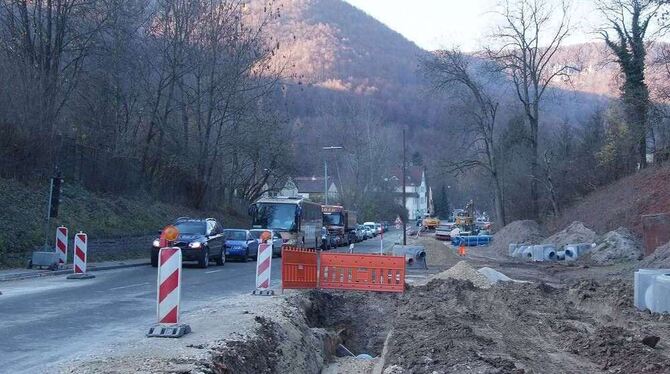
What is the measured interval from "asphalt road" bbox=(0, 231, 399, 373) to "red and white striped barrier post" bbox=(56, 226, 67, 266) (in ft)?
4.71

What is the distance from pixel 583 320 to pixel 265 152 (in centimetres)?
4109

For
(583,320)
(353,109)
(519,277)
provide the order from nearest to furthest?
(583,320), (519,277), (353,109)

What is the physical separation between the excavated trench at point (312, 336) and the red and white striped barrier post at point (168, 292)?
0.96 metres

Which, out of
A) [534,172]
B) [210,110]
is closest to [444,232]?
[534,172]

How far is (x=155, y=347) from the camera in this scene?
961cm

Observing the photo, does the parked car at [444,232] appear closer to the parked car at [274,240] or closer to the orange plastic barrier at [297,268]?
the parked car at [274,240]

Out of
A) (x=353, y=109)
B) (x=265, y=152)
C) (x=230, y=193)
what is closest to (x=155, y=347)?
(x=265, y=152)

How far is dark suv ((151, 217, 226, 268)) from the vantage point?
98.3 ft

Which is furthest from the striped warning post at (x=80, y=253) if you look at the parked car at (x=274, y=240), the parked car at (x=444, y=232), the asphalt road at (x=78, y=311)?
the parked car at (x=444, y=232)

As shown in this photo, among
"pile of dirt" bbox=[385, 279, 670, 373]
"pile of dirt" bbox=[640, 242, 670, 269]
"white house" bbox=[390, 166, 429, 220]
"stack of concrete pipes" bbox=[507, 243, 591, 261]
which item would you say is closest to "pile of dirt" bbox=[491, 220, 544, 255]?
"stack of concrete pipes" bbox=[507, 243, 591, 261]

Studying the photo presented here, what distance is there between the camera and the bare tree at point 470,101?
55.3 m

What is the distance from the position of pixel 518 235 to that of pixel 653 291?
35.5 m

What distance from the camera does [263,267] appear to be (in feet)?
56.1

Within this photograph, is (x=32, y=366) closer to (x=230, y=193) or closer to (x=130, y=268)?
(x=130, y=268)
